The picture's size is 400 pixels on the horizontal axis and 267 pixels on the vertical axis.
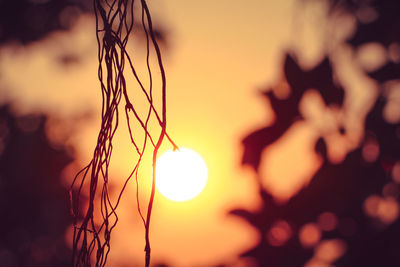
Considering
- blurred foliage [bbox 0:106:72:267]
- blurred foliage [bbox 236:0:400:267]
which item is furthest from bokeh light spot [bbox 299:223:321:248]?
blurred foliage [bbox 0:106:72:267]

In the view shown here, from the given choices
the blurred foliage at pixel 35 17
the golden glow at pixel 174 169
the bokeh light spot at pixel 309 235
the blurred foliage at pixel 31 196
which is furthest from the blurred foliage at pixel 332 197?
the blurred foliage at pixel 31 196

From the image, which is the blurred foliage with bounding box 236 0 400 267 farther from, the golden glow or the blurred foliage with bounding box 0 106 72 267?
the blurred foliage with bounding box 0 106 72 267

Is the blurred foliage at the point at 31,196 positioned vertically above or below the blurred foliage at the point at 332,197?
above

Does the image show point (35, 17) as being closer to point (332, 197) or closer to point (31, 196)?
point (31, 196)

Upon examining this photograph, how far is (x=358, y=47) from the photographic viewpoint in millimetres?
2736

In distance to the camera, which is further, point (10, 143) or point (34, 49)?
point (10, 143)

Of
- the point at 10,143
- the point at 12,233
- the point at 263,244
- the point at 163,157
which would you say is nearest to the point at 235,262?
the point at 263,244

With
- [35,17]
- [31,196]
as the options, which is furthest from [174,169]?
[31,196]

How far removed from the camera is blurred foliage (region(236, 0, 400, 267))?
8.01ft

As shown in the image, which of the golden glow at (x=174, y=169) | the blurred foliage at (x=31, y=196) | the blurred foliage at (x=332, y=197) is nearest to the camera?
the golden glow at (x=174, y=169)

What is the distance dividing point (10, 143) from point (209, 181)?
7064 millimetres

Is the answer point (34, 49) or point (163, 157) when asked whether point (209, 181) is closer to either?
point (163, 157)

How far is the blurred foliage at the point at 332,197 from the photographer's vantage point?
2441mm

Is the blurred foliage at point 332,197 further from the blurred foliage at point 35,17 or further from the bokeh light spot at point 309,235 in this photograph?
the blurred foliage at point 35,17
